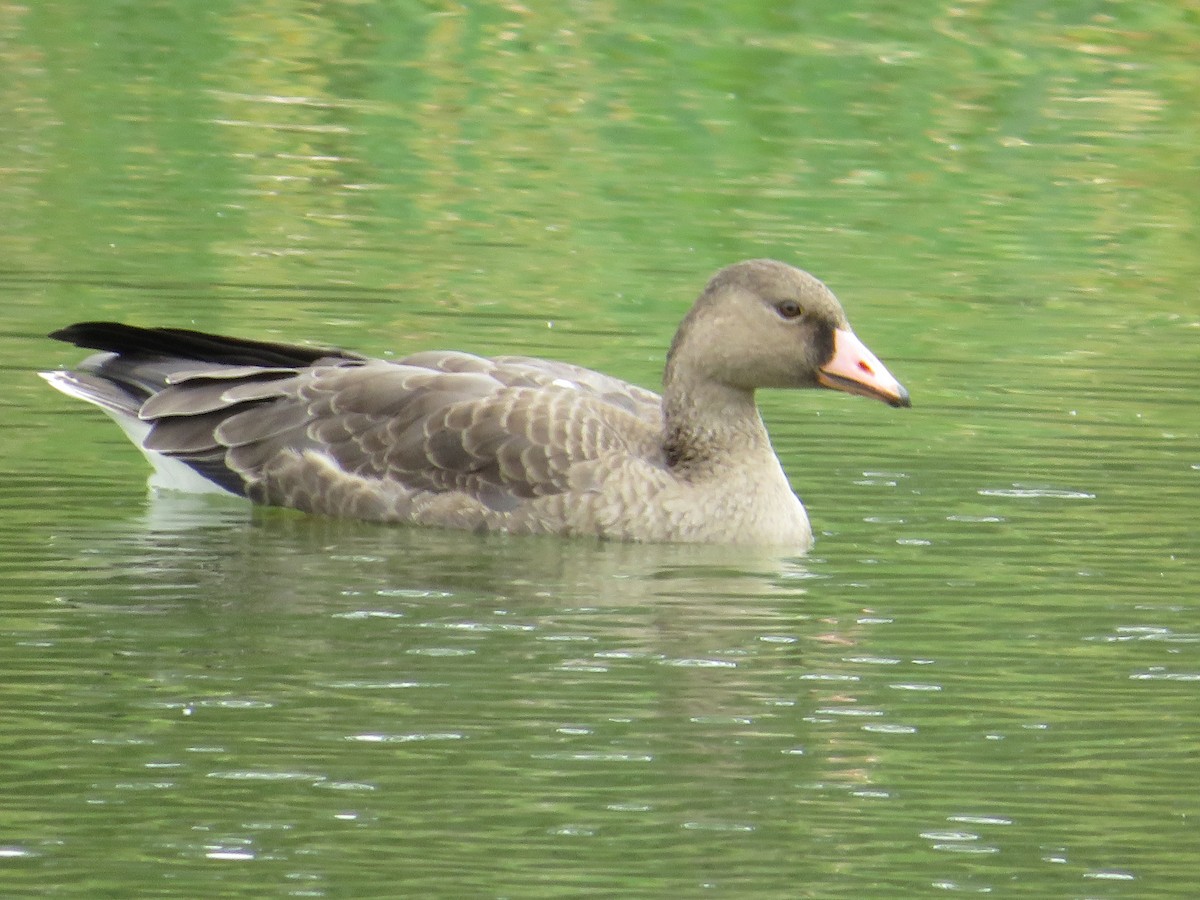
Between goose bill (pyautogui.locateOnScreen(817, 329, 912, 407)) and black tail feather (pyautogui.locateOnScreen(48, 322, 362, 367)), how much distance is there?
229 cm

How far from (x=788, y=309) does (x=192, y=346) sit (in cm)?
277

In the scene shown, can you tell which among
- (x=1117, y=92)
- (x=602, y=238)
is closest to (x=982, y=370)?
(x=602, y=238)

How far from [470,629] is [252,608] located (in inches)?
34.4

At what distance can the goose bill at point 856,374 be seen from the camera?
441 inches

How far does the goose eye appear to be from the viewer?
11.6 meters

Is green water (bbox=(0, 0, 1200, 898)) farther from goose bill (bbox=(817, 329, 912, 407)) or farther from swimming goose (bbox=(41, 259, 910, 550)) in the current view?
goose bill (bbox=(817, 329, 912, 407))

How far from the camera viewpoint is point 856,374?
11.4 meters

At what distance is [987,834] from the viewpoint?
7566 millimetres

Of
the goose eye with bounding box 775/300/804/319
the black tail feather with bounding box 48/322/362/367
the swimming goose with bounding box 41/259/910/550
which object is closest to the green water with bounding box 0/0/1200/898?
the swimming goose with bounding box 41/259/910/550

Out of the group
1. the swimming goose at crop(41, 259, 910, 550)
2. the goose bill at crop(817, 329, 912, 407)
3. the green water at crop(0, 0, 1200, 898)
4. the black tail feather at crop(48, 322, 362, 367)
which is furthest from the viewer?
the black tail feather at crop(48, 322, 362, 367)

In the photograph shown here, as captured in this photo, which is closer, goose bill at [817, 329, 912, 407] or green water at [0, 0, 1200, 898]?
green water at [0, 0, 1200, 898]

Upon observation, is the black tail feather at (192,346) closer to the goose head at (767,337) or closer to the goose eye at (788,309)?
the goose head at (767,337)

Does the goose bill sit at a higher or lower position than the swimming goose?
higher

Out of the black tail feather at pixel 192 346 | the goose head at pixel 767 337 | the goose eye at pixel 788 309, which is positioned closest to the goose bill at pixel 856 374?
the goose head at pixel 767 337
